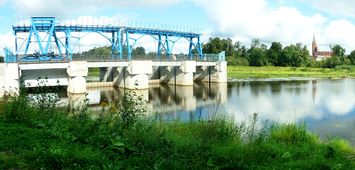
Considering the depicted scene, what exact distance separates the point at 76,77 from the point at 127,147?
26.4 meters

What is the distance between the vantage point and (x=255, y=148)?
7961mm

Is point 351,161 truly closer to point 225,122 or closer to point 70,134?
point 225,122

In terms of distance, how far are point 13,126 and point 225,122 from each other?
5187mm

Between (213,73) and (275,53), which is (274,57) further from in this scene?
(213,73)

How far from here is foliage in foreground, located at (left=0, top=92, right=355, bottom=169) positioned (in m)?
5.76

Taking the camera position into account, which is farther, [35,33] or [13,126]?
[35,33]

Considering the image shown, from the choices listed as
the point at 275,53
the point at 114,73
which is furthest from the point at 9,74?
the point at 275,53

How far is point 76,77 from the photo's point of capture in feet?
105

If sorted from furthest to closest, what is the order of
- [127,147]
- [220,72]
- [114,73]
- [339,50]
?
[339,50] → [220,72] → [114,73] → [127,147]

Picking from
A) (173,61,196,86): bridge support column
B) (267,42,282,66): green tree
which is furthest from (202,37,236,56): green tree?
(173,61,196,86): bridge support column

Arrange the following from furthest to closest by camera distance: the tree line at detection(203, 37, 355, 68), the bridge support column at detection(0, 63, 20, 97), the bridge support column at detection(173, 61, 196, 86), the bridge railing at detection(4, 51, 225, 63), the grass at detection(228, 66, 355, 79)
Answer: the tree line at detection(203, 37, 355, 68), the grass at detection(228, 66, 355, 79), the bridge support column at detection(173, 61, 196, 86), the bridge railing at detection(4, 51, 225, 63), the bridge support column at detection(0, 63, 20, 97)

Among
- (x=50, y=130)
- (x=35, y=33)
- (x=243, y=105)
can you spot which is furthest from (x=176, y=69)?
(x=50, y=130)

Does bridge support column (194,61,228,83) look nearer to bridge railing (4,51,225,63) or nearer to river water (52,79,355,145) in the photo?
bridge railing (4,51,225,63)

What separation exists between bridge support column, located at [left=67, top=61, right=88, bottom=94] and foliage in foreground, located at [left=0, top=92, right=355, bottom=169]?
71.9 ft
